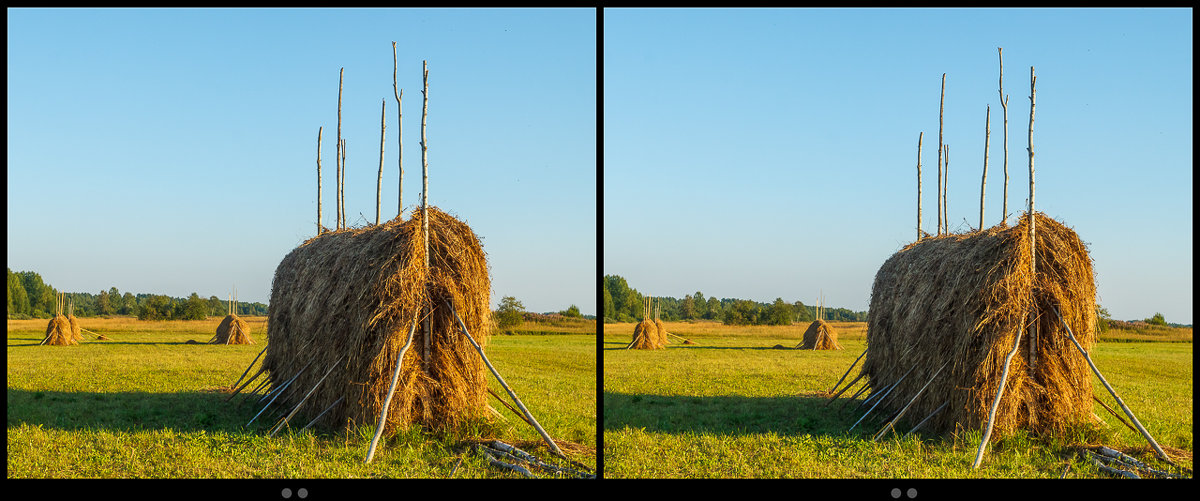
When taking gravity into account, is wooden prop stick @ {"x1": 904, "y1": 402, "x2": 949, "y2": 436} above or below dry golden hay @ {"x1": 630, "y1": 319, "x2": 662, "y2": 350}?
above

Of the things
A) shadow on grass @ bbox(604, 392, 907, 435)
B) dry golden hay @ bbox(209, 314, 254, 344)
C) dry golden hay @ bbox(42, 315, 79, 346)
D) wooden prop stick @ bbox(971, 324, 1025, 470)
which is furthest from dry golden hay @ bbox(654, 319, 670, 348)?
dry golden hay @ bbox(42, 315, 79, 346)

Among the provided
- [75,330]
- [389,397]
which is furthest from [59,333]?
[389,397]

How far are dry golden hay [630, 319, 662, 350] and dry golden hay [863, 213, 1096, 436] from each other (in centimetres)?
1790

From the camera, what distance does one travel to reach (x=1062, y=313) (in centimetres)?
774

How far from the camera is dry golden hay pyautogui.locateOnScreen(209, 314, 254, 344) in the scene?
2789 centimetres

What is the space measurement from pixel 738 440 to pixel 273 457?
201 inches

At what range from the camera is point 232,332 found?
91.9ft

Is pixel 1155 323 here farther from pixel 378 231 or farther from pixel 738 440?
pixel 378 231

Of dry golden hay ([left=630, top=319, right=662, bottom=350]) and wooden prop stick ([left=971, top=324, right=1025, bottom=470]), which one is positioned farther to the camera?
dry golden hay ([left=630, top=319, right=662, bottom=350])

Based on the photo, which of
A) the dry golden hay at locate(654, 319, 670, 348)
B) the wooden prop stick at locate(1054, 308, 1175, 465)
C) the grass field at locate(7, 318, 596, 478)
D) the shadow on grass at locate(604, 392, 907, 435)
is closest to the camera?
the grass field at locate(7, 318, 596, 478)

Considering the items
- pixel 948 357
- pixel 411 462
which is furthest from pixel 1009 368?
pixel 411 462

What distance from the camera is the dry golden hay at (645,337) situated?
26219 mm

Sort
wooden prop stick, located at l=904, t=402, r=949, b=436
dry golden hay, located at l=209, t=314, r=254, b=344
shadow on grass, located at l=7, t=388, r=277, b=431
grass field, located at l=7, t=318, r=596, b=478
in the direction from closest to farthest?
grass field, located at l=7, t=318, r=596, b=478, wooden prop stick, located at l=904, t=402, r=949, b=436, shadow on grass, located at l=7, t=388, r=277, b=431, dry golden hay, located at l=209, t=314, r=254, b=344

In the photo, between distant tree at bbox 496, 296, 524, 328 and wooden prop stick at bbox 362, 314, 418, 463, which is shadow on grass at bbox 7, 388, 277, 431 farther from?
distant tree at bbox 496, 296, 524, 328
